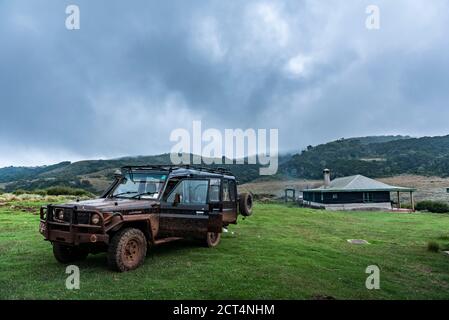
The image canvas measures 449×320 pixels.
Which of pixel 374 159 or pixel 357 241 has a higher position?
pixel 374 159

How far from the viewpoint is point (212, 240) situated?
415 inches

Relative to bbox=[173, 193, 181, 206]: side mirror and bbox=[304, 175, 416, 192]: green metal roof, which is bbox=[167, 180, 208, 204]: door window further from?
bbox=[304, 175, 416, 192]: green metal roof

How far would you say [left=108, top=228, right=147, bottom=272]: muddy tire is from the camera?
7.40m

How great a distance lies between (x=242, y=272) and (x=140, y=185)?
3410 mm

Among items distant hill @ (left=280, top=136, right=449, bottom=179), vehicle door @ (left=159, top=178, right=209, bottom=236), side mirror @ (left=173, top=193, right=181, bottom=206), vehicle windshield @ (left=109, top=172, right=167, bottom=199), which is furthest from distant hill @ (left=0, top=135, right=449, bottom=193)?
side mirror @ (left=173, top=193, right=181, bottom=206)

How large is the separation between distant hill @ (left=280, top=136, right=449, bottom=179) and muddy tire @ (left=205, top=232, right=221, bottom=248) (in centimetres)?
7178

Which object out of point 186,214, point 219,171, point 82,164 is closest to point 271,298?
point 186,214

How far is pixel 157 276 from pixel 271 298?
249cm

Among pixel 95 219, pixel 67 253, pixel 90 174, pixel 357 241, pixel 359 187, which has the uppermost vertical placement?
pixel 90 174

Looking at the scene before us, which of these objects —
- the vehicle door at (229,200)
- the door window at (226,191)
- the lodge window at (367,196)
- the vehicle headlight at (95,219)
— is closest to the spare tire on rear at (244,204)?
the vehicle door at (229,200)

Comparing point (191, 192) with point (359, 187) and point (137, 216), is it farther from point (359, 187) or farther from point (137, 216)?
point (359, 187)

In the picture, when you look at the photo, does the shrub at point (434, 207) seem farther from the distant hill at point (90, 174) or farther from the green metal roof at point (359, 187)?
the distant hill at point (90, 174)

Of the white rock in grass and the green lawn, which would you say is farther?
the white rock in grass

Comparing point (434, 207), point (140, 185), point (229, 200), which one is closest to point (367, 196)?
point (434, 207)
